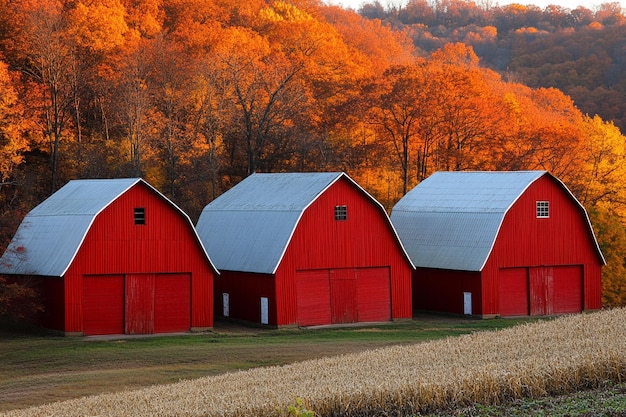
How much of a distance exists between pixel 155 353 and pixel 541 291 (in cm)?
2392

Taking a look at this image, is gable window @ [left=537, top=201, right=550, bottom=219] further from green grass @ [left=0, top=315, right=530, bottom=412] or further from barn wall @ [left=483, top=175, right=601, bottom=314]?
green grass @ [left=0, top=315, right=530, bottom=412]

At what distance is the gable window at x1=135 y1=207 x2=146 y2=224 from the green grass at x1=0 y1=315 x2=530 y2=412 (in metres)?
4.87

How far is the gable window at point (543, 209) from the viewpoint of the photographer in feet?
176

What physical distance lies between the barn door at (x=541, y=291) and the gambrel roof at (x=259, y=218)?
8.57m

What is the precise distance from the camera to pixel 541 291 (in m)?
54.0

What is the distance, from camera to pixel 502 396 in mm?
20141

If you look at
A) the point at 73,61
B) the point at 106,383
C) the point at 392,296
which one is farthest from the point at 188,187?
the point at 106,383

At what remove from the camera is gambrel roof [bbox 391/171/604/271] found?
52438mm

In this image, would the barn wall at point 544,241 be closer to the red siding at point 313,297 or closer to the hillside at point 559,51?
the red siding at point 313,297

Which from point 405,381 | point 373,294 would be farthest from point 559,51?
point 405,381

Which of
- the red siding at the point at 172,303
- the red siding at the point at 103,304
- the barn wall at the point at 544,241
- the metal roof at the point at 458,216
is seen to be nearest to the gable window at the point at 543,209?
the barn wall at the point at 544,241

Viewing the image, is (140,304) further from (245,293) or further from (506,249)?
(506,249)

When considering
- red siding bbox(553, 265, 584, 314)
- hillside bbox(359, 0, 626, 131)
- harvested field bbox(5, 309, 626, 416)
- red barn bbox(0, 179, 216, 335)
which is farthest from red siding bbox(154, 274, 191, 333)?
hillside bbox(359, 0, 626, 131)

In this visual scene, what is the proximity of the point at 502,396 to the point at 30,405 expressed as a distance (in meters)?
13.4
